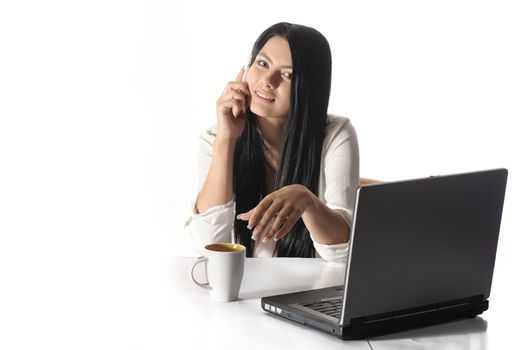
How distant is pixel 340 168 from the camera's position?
2.42 meters

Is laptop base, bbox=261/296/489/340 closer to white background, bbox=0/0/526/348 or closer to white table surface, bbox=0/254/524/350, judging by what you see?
white table surface, bbox=0/254/524/350

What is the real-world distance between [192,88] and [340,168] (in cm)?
231

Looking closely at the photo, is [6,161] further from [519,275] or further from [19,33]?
[519,275]

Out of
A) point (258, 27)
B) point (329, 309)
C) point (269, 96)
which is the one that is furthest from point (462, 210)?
point (258, 27)

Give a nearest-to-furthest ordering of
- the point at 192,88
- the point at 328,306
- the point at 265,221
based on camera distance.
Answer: the point at 328,306
the point at 265,221
the point at 192,88

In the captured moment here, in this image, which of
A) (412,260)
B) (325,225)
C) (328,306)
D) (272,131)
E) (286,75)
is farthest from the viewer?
(272,131)

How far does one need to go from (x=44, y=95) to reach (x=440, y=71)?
2.16 m

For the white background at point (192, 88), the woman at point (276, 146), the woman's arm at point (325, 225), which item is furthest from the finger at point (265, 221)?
the white background at point (192, 88)

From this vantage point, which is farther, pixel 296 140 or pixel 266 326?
pixel 296 140

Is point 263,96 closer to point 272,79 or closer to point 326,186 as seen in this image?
point 272,79

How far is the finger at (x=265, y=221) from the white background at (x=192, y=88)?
110 inches

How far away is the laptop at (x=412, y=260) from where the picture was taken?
56.7 inches

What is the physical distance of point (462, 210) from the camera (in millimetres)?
1563

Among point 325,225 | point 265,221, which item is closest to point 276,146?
point 325,225
